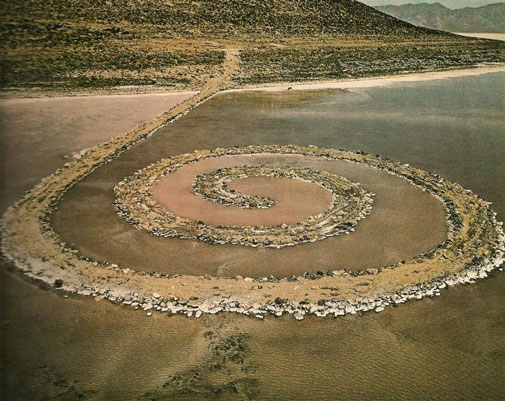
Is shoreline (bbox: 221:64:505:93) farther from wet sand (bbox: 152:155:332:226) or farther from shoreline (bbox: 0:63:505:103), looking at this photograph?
wet sand (bbox: 152:155:332:226)

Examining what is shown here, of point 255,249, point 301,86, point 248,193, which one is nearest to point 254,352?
point 255,249

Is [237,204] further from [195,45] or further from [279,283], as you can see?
[195,45]

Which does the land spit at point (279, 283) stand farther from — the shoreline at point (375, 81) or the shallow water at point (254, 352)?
the shoreline at point (375, 81)

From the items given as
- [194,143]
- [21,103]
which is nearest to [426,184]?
[194,143]

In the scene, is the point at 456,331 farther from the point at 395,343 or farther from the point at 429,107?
the point at 429,107

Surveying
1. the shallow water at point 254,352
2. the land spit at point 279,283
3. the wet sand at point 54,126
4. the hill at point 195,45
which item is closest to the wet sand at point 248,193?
the land spit at point 279,283

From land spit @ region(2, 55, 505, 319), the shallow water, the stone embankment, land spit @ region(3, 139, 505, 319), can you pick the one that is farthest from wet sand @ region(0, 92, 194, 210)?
the shallow water
